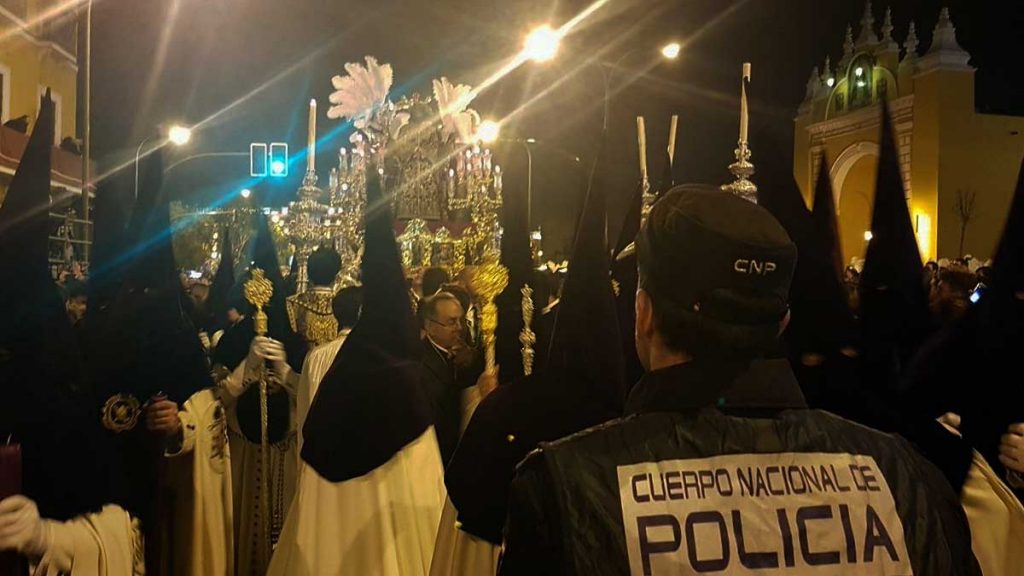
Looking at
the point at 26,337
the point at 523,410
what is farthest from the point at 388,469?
the point at 26,337

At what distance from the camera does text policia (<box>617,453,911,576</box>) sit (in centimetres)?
180

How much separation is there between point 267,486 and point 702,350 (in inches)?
194

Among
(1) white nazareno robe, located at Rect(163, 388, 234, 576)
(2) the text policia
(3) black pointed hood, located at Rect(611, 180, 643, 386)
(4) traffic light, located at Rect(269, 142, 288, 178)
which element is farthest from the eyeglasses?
(4) traffic light, located at Rect(269, 142, 288, 178)

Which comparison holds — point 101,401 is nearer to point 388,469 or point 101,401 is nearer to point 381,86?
point 388,469

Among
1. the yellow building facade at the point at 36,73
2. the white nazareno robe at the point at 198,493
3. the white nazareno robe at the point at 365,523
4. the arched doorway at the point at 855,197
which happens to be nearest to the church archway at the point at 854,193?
the arched doorway at the point at 855,197

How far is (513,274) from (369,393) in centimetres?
108

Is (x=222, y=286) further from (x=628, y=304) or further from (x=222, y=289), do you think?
(x=628, y=304)

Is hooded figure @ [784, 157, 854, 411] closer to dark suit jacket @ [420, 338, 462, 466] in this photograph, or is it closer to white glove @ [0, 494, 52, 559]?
dark suit jacket @ [420, 338, 462, 466]

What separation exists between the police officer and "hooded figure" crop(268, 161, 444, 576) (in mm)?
2182

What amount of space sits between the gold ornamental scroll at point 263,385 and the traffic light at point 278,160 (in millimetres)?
8060

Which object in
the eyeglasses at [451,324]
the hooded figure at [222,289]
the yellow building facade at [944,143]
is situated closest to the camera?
the eyeglasses at [451,324]

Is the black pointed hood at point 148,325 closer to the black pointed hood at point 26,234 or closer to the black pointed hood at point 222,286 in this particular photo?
the black pointed hood at point 26,234

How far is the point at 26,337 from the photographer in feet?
10.6

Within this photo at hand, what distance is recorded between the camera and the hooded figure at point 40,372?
10.4 ft
